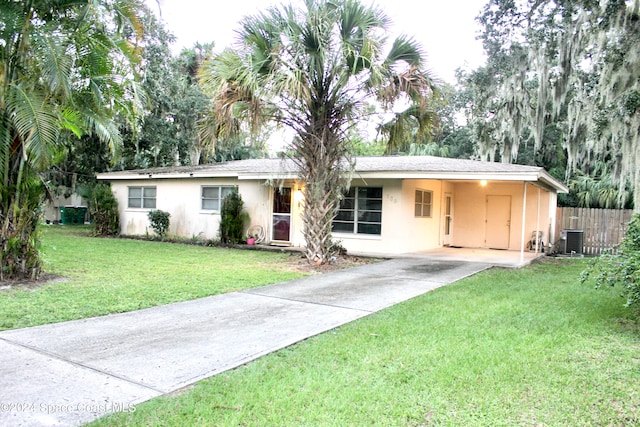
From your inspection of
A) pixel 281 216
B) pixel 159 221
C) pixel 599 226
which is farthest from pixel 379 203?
pixel 599 226

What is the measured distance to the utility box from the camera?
15.2 meters

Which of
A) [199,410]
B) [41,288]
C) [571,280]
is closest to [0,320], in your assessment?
[41,288]

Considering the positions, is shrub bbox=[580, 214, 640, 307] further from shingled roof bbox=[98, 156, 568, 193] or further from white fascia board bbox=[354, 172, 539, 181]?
shingled roof bbox=[98, 156, 568, 193]

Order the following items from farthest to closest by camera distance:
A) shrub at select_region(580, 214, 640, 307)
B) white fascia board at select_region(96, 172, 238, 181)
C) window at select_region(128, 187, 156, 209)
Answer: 1. window at select_region(128, 187, 156, 209)
2. white fascia board at select_region(96, 172, 238, 181)
3. shrub at select_region(580, 214, 640, 307)

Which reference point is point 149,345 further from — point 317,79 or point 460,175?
point 460,175

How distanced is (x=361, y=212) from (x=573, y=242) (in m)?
7.48

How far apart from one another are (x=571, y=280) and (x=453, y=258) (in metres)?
3.65

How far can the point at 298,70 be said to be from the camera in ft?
29.7

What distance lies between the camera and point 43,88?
7109 millimetres

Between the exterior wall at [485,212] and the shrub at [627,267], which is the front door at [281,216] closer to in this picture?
the exterior wall at [485,212]

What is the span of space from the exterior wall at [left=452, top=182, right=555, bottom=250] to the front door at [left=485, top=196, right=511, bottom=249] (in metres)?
0.08

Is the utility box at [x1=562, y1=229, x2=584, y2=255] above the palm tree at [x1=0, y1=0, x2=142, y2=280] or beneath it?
beneath

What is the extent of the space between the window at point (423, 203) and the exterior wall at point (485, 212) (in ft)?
7.73

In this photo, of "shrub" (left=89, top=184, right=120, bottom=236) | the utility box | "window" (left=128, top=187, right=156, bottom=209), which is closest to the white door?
the utility box
